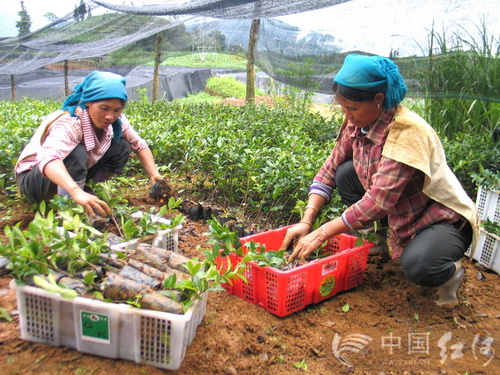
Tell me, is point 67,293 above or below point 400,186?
below

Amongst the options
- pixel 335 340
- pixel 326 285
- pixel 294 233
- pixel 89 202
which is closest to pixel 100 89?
pixel 89 202

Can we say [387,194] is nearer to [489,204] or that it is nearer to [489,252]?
[489,252]

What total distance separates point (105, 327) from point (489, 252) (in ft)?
7.30

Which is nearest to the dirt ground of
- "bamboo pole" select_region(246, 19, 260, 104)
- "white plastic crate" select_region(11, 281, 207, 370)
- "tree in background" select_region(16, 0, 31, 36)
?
"white plastic crate" select_region(11, 281, 207, 370)

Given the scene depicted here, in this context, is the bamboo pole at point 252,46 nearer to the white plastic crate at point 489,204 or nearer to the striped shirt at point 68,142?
the striped shirt at point 68,142

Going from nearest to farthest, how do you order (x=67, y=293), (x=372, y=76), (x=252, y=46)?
(x=67, y=293) < (x=372, y=76) < (x=252, y=46)

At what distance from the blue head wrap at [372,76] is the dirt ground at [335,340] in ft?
3.34

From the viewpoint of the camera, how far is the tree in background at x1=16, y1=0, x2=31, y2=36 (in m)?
7.96

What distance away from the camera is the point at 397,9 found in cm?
431

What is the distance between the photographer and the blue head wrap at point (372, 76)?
1.88 meters

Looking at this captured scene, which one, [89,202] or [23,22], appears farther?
[23,22]

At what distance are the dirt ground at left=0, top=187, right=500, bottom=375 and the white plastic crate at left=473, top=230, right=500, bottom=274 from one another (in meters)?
0.27

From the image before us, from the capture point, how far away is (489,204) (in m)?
2.86

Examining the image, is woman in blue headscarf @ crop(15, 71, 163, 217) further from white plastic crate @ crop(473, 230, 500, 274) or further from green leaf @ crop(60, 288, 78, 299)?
white plastic crate @ crop(473, 230, 500, 274)
